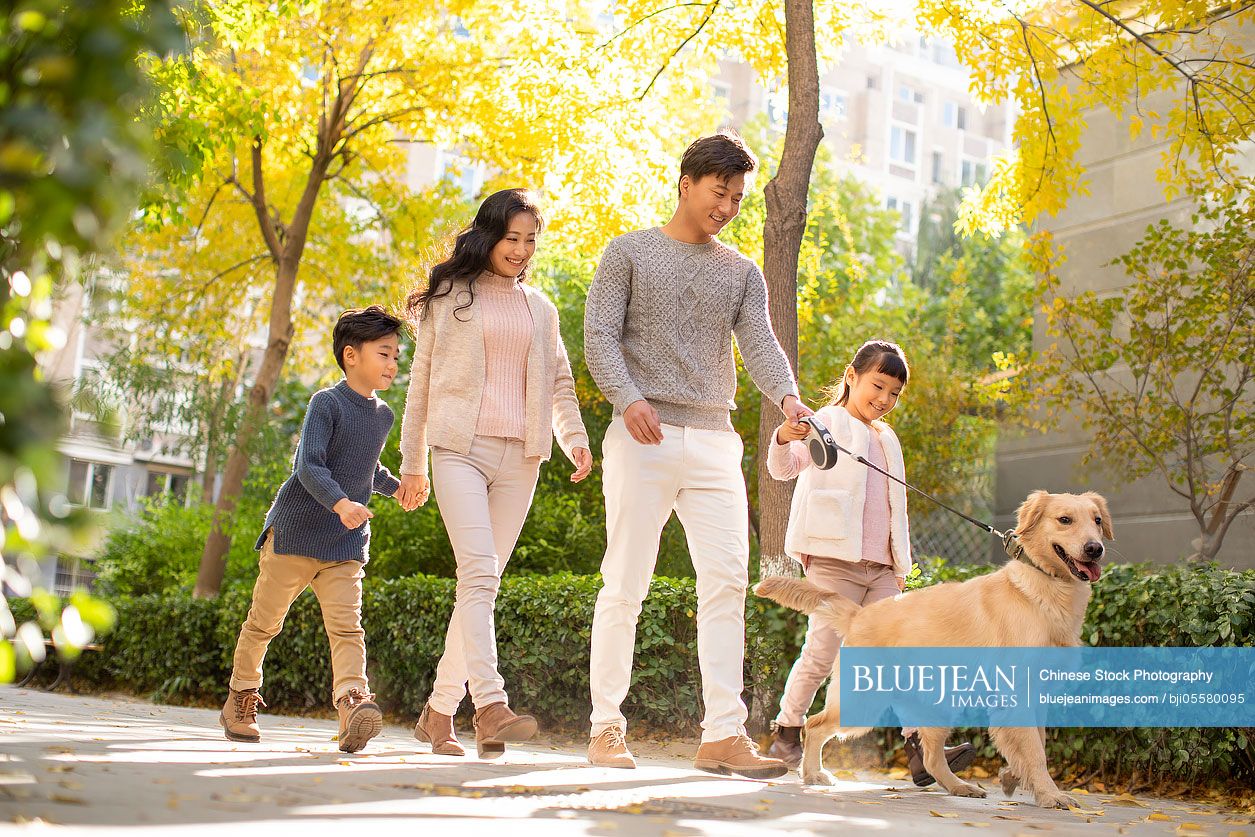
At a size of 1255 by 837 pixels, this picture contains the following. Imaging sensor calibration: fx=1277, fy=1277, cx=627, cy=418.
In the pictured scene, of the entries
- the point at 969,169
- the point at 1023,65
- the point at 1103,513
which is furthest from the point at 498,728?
the point at 969,169

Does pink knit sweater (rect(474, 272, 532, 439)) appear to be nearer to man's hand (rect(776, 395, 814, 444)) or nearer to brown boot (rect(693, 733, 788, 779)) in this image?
man's hand (rect(776, 395, 814, 444))

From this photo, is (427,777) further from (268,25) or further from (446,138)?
(446,138)

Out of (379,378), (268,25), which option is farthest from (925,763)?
(268,25)

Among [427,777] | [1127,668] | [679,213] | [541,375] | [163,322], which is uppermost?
[163,322]

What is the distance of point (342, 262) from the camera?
16875mm

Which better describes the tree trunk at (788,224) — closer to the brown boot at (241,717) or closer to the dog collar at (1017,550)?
the dog collar at (1017,550)

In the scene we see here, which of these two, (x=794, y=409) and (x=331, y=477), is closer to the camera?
(x=794, y=409)

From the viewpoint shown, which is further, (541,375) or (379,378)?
(379,378)

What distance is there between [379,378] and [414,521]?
6644mm

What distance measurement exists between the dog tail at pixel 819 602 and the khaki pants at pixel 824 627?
A: 0.55 feet

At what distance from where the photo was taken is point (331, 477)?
583cm

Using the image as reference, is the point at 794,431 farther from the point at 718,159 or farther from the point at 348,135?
the point at 348,135

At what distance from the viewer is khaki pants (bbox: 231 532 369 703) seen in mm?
5824

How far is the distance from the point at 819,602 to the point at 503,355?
1796 mm
